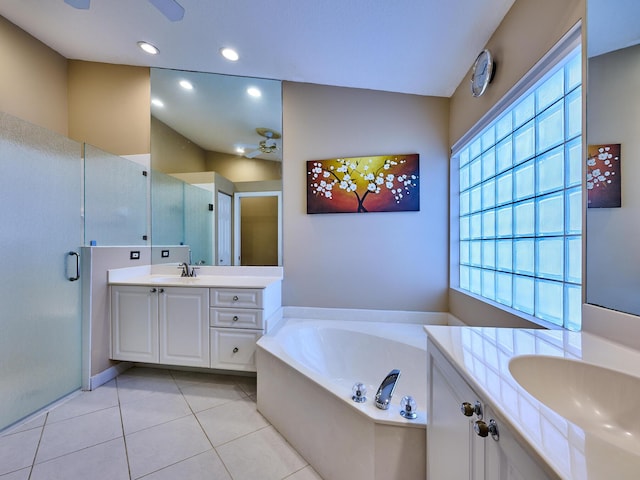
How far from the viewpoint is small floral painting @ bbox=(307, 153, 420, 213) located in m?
2.20

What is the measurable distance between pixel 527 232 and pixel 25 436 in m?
3.08

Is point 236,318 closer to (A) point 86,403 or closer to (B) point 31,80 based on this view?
(A) point 86,403

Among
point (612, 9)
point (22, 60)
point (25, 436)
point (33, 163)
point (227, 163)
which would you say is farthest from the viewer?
point (227, 163)

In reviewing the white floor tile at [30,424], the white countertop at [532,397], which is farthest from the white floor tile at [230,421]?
the white countertop at [532,397]

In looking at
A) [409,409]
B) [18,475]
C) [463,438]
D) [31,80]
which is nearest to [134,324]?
[18,475]

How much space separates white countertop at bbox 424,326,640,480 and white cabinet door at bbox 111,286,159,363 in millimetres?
2088

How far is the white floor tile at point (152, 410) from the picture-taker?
1653mm

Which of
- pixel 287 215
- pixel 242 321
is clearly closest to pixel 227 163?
pixel 287 215

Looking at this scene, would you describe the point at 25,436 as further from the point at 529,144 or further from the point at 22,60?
the point at 529,144

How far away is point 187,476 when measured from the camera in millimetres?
1280

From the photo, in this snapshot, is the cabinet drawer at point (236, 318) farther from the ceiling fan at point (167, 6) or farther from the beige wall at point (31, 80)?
the beige wall at point (31, 80)

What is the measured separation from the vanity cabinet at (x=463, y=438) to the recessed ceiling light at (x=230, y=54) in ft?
7.73

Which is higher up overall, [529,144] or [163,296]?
[529,144]

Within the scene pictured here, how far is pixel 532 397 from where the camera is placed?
0.55 metres
